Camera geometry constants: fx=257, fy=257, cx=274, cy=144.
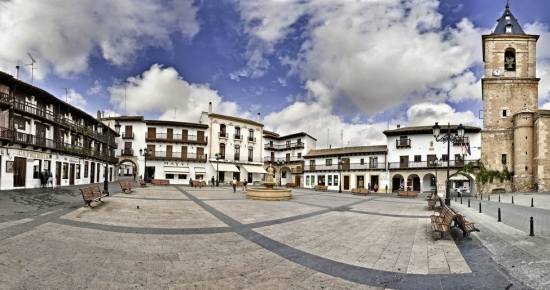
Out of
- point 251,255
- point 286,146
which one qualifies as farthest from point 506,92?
point 251,255

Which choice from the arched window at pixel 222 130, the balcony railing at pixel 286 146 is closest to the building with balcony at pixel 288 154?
the balcony railing at pixel 286 146

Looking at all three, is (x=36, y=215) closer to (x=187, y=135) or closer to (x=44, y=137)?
(x=44, y=137)

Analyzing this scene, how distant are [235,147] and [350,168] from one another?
18719 mm

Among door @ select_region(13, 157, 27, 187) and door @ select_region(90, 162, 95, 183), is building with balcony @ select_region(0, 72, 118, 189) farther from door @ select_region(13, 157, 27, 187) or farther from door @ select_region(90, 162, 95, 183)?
door @ select_region(90, 162, 95, 183)

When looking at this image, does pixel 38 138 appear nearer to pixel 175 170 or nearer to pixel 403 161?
pixel 175 170

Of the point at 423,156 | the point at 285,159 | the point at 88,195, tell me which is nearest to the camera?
the point at 88,195

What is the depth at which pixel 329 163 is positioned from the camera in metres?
41.8

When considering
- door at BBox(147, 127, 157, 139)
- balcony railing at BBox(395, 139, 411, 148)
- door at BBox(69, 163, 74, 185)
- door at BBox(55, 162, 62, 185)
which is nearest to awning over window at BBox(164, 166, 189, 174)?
door at BBox(147, 127, 157, 139)

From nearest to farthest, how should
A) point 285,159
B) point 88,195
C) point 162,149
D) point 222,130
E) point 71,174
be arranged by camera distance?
point 88,195
point 71,174
point 162,149
point 222,130
point 285,159

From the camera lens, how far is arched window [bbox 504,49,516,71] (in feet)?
106

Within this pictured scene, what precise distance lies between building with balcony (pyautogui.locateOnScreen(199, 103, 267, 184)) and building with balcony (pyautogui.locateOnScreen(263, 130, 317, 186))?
16.2 ft

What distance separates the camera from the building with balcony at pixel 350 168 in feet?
121

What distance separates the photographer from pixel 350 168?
128 ft

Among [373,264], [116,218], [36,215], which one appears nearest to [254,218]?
[116,218]
